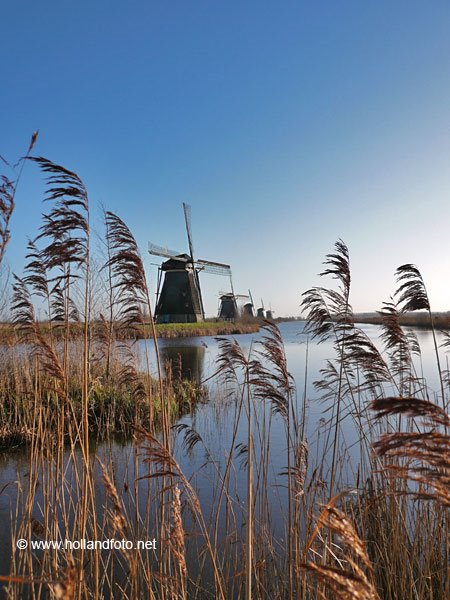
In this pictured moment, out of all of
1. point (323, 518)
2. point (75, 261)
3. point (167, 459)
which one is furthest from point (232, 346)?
point (323, 518)

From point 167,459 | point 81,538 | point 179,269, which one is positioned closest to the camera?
point 167,459

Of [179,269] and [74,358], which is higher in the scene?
[179,269]

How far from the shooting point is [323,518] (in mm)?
917

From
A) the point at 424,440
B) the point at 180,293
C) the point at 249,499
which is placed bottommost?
the point at 249,499

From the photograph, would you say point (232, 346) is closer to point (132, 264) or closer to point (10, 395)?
point (132, 264)

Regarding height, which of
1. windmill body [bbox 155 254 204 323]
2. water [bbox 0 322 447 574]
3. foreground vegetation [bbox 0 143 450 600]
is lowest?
water [bbox 0 322 447 574]

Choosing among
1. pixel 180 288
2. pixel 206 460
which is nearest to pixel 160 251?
pixel 180 288

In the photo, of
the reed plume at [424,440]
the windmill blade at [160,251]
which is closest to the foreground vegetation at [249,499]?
the reed plume at [424,440]

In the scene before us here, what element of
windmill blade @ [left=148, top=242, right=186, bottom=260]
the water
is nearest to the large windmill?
windmill blade @ [left=148, top=242, right=186, bottom=260]

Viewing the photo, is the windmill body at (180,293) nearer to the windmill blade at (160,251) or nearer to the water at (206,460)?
the windmill blade at (160,251)

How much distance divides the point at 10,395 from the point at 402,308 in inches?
260

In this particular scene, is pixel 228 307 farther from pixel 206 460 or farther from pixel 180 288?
pixel 206 460

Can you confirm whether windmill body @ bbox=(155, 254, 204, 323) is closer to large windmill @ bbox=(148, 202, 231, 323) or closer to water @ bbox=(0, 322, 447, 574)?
large windmill @ bbox=(148, 202, 231, 323)

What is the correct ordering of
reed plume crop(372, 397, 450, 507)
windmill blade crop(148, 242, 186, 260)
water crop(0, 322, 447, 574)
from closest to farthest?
1. reed plume crop(372, 397, 450, 507)
2. water crop(0, 322, 447, 574)
3. windmill blade crop(148, 242, 186, 260)
